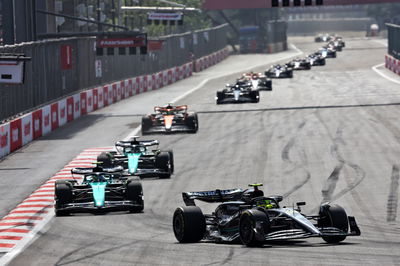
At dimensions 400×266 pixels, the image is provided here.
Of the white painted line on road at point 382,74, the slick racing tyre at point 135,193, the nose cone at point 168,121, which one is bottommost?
the white painted line on road at point 382,74

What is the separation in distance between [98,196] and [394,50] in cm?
5807

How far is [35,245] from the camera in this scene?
57.4 feet

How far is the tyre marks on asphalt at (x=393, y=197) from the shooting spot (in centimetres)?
1944

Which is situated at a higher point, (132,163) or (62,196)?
(62,196)

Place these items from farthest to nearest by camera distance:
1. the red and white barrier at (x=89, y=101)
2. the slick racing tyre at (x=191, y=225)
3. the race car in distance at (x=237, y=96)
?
the race car in distance at (x=237, y=96)
the red and white barrier at (x=89, y=101)
the slick racing tyre at (x=191, y=225)

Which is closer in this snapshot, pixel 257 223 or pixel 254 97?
pixel 257 223

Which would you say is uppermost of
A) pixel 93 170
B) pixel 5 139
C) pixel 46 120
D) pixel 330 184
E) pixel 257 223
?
pixel 257 223

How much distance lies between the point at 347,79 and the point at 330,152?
127ft

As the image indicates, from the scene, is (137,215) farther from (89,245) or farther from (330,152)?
(330,152)

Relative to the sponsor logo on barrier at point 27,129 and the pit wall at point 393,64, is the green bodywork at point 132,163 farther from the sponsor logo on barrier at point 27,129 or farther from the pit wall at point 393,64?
the pit wall at point 393,64

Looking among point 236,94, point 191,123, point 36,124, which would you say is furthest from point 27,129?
point 236,94

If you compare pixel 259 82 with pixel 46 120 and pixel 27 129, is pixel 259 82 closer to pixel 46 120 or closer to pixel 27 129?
pixel 46 120

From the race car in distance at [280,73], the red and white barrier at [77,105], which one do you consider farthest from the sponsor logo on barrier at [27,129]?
the race car in distance at [280,73]

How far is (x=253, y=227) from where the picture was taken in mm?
15719
